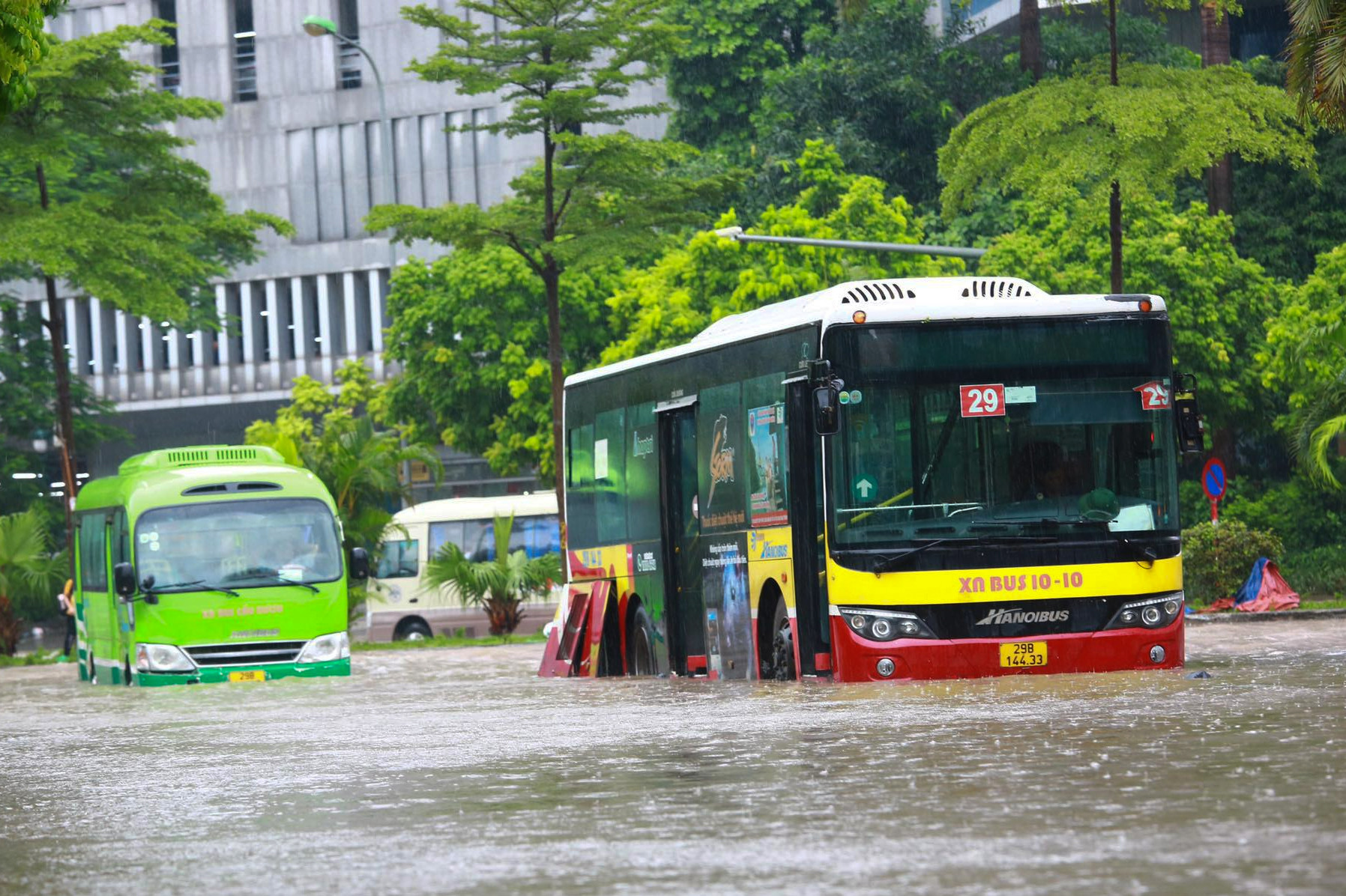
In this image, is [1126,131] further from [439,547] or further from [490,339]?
[490,339]

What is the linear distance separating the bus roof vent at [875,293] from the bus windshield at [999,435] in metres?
0.50

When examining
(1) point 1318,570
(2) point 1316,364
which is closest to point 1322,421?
(2) point 1316,364

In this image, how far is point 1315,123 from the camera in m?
27.8

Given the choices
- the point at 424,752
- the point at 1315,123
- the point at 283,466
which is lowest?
the point at 424,752

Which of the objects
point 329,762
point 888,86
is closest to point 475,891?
point 329,762

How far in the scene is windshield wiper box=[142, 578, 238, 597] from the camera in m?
25.3

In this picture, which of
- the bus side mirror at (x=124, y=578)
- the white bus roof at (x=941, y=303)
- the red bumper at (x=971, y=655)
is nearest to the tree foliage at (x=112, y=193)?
the bus side mirror at (x=124, y=578)

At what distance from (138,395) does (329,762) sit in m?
64.8

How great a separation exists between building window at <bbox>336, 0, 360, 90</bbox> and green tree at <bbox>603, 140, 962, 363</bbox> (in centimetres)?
2808

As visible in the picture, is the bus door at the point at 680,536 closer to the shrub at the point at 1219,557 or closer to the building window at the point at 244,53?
the shrub at the point at 1219,557

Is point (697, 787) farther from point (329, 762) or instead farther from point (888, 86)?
point (888, 86)

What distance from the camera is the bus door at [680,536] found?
808 inches

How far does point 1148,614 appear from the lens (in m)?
17.1

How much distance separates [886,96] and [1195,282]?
13.3 m
